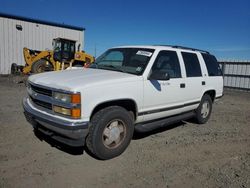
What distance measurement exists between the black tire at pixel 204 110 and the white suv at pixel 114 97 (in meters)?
0.62

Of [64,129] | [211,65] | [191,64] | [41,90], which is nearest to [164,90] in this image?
[191,64]

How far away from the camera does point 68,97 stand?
3.51 meters

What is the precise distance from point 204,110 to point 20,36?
792 inches

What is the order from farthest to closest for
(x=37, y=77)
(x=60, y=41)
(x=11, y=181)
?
(x=60, y=41), (x=37, y=77), (x=11, y=181)

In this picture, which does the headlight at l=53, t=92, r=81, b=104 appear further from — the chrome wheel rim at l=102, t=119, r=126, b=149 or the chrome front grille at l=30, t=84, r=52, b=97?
the chrome wheel rim at l=102, t=119, r=126, b=149

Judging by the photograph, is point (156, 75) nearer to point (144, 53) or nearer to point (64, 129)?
point (144, 53)

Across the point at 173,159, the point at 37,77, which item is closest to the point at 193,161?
the point at 173,159

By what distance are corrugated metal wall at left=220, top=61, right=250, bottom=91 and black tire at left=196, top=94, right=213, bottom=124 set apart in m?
12.1

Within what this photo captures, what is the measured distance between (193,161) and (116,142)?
56.4 inches

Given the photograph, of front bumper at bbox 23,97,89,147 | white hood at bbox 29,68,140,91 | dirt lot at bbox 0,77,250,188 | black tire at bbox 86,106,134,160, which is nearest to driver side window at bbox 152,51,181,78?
white hood at bbox 29,68,140,91

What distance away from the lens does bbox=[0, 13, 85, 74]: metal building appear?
21.0 meters

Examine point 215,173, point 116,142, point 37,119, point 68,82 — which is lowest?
point 215,173

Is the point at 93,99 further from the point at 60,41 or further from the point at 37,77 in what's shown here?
the point at 60,41

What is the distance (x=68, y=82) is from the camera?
12.1 feet
